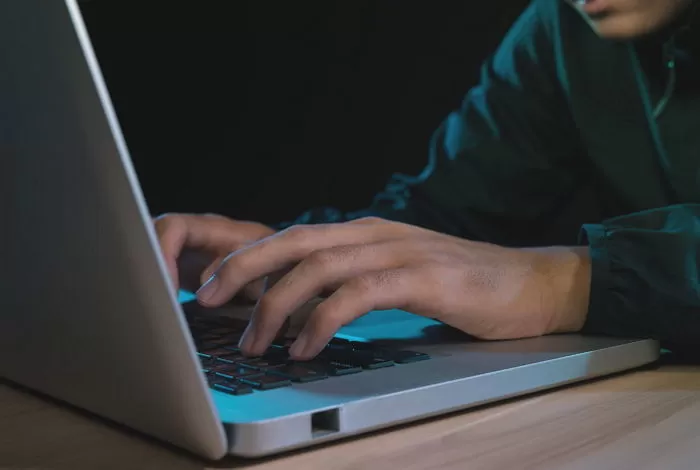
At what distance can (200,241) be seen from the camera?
2.71 feet

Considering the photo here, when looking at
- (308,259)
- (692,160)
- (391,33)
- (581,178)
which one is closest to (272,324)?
(308,259)

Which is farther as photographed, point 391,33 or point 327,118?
point 327,118

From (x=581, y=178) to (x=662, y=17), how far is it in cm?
34

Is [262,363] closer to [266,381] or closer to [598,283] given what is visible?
[266,381]

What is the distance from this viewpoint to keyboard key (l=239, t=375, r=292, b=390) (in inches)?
16.8

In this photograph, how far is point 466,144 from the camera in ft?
3.71

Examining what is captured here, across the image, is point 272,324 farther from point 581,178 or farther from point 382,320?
point 581,178

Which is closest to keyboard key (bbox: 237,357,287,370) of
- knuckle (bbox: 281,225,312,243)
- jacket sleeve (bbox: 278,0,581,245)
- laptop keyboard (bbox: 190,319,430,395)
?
laptop keyboard (bbox: 190,319,430,395)

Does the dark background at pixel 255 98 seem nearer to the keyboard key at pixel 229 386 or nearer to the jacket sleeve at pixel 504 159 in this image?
the jacket sleeve at pixel 504 159

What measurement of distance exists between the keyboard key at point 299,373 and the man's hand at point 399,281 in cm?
3

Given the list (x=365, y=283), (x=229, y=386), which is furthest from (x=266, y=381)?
(x=365, y=283)

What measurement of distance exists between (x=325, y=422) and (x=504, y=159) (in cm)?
78

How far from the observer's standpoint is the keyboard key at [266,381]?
0.43 m

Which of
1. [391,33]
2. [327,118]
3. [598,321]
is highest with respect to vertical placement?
[391,33]
